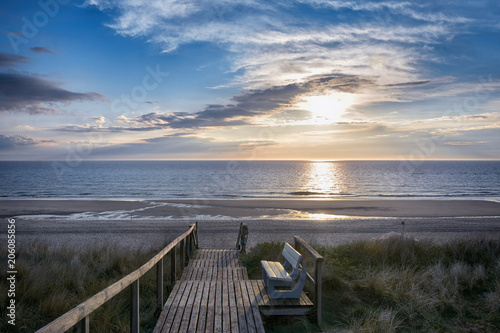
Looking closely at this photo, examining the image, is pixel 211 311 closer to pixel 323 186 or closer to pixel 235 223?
pixel 235 223

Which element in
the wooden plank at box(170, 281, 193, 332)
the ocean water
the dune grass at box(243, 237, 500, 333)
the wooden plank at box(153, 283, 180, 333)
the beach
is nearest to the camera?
the wooden plank at box(153, 283, 180, 333)

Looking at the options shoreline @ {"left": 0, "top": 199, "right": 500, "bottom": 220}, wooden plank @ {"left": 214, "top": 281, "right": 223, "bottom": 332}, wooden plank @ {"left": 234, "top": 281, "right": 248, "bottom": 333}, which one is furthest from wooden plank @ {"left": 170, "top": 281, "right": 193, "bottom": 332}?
shoreline @ {"left": 0, "top": 199, "right": 500, "bottom": 220}

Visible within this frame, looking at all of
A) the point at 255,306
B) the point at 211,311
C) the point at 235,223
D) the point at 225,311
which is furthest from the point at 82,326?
the point at 235,223

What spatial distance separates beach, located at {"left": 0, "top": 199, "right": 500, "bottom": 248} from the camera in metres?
17.0

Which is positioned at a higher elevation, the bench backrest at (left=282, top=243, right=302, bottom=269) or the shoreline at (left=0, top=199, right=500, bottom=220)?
the bench backrest at (left=282, top=243, right=302, bottom=269)

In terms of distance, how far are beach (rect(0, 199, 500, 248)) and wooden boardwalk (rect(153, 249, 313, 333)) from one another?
29.4ft

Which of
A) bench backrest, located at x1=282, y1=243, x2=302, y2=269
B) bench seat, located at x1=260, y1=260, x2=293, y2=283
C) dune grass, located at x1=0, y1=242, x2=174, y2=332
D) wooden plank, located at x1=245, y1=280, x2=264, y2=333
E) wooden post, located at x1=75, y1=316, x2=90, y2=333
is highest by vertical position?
wooden post, located at x1=75, y1=316, x2=90, y2=333

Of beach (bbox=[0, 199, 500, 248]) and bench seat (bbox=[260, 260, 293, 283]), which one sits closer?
bench seat (bbox=[260, 260, 293, 283])

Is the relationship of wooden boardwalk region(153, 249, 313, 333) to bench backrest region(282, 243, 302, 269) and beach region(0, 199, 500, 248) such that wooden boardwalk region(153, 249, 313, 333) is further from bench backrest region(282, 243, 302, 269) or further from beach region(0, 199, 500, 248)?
beach region(0, 199, 500, 248)

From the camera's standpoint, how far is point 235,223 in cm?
2198

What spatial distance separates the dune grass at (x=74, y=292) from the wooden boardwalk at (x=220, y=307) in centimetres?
73

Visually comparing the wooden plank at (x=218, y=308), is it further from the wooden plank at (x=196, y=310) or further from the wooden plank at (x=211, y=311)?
the wooden plank at (x=196, y=310)

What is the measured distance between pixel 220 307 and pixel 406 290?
12.9 feet

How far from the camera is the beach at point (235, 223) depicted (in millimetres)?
17000
